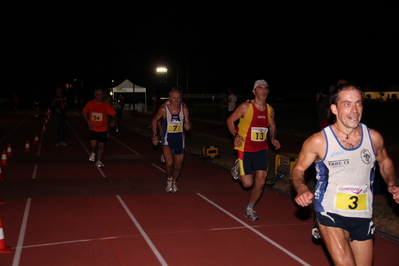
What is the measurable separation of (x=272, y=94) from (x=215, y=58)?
1441 centimetres

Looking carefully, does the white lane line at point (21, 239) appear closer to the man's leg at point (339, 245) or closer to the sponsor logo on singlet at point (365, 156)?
the man's leg at point (339, 245)

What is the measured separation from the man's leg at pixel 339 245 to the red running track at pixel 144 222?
1664mm

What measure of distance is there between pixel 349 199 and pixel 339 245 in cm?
38

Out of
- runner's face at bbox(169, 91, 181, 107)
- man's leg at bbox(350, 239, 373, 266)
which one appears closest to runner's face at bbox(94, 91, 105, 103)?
runner's face at bbox(169, 91, 181, 107)

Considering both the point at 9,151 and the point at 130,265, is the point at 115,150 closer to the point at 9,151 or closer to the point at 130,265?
the point at 9,151

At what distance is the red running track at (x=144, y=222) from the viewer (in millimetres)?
5438

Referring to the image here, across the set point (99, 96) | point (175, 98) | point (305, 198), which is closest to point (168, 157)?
point (175, 98)

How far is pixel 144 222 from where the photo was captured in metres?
6.91

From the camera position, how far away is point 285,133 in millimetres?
21578

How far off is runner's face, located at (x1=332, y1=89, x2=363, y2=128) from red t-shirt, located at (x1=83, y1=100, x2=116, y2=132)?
29.3ft

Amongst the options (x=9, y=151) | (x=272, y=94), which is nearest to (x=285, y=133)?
(x=9, y=151)

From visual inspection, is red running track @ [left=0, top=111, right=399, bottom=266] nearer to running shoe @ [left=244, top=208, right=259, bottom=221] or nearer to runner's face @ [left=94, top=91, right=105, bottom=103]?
running shoe @ [left=244, top=208, right=259, bottom=221]

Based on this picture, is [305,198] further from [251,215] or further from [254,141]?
[251,215]

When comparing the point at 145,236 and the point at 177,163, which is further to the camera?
the point at 177,163
